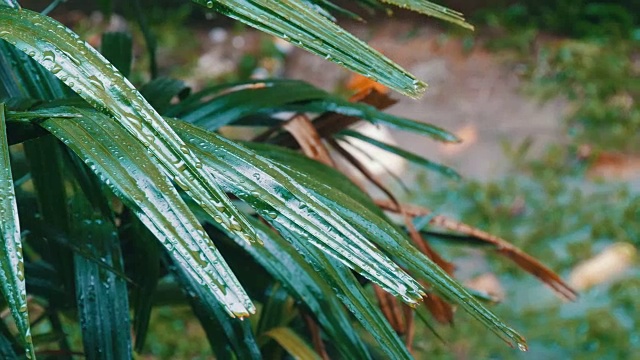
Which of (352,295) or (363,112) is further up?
(363,112)

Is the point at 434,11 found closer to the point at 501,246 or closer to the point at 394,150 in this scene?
the point at 394,150

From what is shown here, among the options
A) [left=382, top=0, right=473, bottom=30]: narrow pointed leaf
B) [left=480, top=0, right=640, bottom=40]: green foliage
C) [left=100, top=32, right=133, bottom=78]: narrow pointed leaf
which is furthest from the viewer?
[left=480, top=0, right=640, bottom=40]: green foliage

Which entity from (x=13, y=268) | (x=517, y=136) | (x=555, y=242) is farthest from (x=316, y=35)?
(x=517, y=136)

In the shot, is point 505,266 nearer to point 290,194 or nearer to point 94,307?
point 94,307

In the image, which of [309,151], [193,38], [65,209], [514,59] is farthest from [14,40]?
[193,38]

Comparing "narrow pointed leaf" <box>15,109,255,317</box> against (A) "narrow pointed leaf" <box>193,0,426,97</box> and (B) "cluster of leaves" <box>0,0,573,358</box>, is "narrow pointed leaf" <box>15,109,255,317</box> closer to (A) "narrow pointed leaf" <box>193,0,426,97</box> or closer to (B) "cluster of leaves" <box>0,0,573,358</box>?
(B) "cluster of leaves" <box>0,0,573,358</box>

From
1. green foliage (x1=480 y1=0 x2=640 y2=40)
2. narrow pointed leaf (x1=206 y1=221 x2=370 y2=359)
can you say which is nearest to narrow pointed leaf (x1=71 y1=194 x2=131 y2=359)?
narrow pointed leaf (x1=206 y1=221 x2=370 y2=359)
